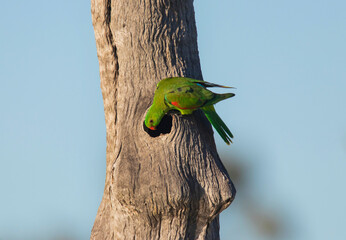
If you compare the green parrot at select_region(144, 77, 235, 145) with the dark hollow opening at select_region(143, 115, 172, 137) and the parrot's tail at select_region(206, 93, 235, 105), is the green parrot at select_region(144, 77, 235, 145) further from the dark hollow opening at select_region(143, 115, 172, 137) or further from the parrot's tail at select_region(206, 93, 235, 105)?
the dark hollow opening at select_region(143, 115, 172, 137)

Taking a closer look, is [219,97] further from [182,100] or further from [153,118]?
[153,118]

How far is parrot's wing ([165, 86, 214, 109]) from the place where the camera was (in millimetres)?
5219

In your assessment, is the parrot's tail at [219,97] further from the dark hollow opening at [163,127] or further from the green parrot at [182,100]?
the dark hollow opening at [163,127]

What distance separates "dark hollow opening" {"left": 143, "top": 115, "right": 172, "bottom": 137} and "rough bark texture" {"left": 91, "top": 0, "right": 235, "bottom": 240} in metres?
0.15

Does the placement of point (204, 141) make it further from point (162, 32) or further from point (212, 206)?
point (162, 32)

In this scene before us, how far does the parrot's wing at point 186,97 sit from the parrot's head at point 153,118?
0.44 feet

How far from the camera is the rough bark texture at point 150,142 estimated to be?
5.22m

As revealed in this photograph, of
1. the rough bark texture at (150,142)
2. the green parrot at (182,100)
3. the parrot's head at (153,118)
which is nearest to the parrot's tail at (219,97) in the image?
the green parrot at (182,100)

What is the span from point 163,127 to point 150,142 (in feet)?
1.11

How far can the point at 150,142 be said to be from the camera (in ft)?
17.5

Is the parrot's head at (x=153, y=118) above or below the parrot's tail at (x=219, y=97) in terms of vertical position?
below

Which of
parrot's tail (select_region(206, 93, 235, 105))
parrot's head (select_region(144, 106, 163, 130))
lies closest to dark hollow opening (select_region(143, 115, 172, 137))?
parrot's head (select_region(144, 106, 163, 130))

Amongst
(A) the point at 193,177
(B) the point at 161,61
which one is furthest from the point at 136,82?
(A) the point at 193,177

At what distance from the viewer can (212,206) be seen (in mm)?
5301
